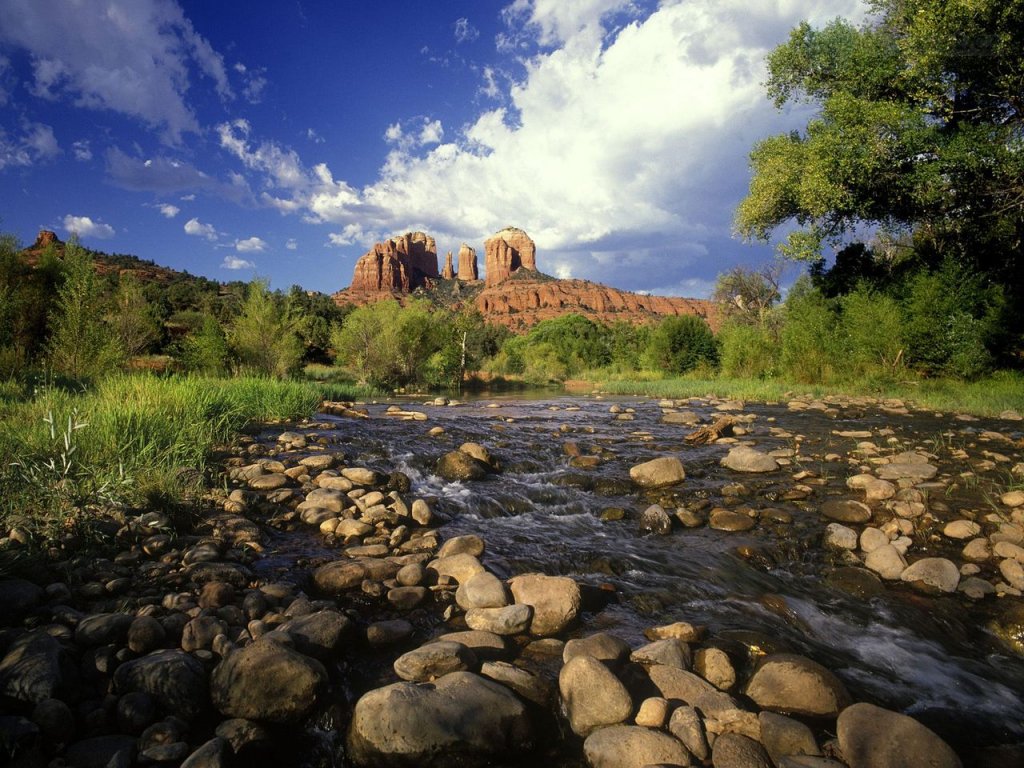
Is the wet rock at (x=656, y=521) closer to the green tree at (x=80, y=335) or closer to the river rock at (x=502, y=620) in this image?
the river rock at (x=502, y=620)

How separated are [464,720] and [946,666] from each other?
125 inches

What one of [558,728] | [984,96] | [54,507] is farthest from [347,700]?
[984,96]

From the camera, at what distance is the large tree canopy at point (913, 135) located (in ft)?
43.7

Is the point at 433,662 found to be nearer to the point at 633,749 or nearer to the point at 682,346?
the point at 633,749

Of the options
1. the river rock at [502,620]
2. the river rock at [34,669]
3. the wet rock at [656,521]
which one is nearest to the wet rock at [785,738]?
the river rock at [502,620]

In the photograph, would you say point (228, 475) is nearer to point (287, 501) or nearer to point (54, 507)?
point (287, 501)

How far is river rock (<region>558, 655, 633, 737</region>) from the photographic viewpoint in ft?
8.27

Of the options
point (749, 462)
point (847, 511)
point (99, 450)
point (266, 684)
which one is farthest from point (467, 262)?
point (266, 684)

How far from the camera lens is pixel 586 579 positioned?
13.6ft

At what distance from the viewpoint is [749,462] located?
24.1 ft

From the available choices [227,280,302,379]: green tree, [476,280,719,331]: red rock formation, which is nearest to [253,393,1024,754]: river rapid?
[227,280,302,379]: green tree

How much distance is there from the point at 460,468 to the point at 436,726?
482 centimetres

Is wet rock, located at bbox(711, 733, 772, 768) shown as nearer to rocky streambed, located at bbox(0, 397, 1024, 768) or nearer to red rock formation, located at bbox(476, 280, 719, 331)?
rocky streambed, located at bbox(0, 397, 1024, 768)

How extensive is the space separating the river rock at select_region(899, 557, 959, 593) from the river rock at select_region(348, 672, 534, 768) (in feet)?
12.1
